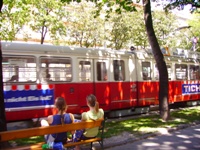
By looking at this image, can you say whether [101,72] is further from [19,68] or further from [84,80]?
[19,68]

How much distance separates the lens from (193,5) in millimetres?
15383

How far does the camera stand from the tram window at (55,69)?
10711mm

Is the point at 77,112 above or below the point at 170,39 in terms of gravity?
below

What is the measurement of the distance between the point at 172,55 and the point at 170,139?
29.4 ft

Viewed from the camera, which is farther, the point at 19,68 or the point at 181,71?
the point at 181,71

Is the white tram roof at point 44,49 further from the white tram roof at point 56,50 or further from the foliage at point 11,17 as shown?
the foliage at point 11,17

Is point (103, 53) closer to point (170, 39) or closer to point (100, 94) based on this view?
point (100, 94)

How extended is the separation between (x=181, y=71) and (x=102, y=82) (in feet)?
21.6

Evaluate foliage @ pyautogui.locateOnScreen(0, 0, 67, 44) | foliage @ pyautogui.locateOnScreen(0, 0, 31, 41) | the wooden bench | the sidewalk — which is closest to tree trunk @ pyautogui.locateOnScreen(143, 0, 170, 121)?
the sidewalk

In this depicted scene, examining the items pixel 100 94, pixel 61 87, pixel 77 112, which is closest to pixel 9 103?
pixel 61 87

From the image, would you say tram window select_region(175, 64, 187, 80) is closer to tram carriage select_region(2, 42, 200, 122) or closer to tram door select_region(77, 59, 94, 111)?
tram carriage select_region(2, 42, 200, 122)

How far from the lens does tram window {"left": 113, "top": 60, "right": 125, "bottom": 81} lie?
42.9 ft

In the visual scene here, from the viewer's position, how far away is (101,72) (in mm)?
12469

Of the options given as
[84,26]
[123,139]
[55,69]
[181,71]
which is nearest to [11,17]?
[84,26]
